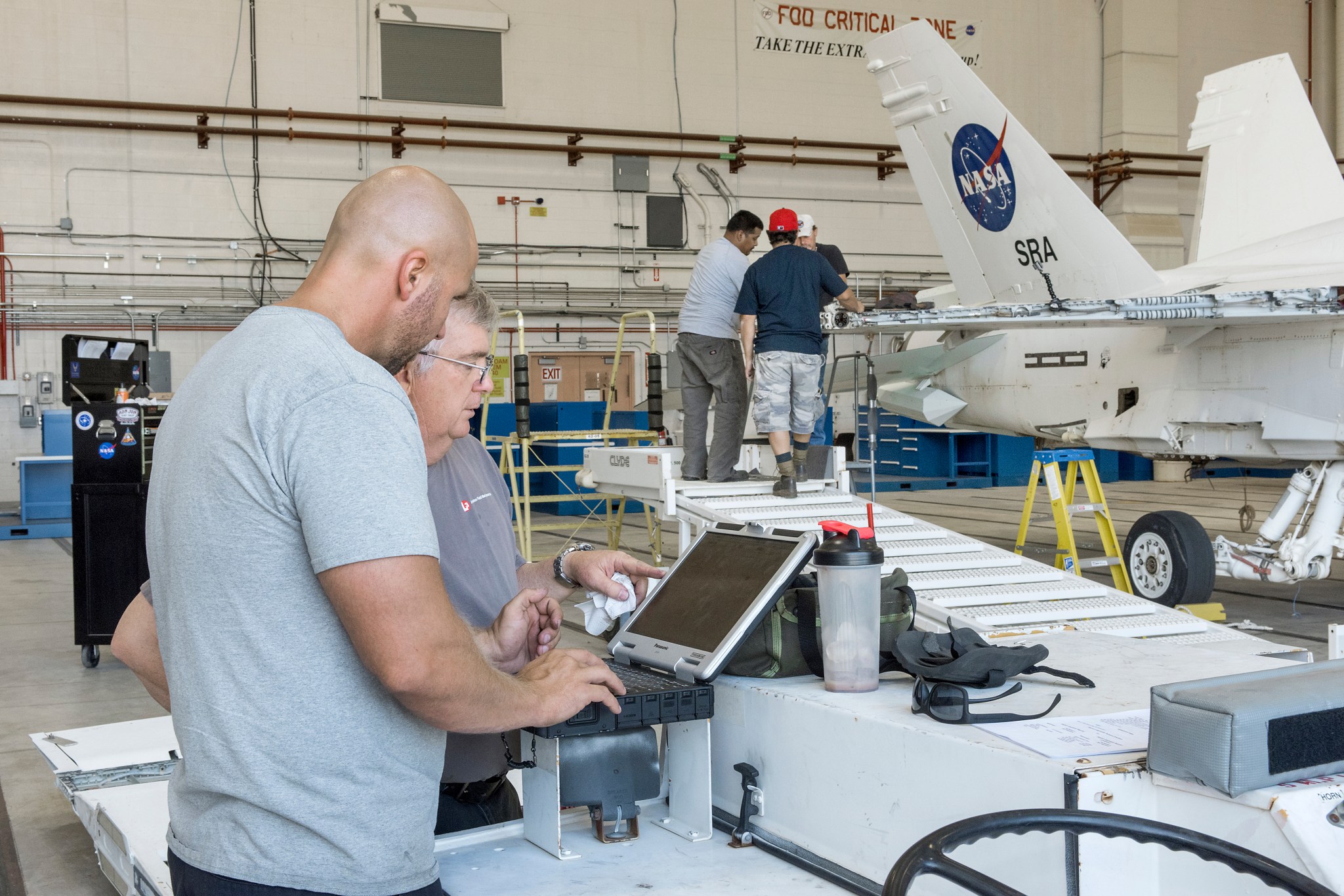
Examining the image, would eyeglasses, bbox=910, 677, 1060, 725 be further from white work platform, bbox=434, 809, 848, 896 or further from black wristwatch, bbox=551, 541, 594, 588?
black wristwatch, bbox=551, 541, 594, 588

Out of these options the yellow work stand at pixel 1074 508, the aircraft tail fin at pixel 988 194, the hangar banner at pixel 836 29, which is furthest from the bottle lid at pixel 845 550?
the hangar banner at pixel 836 29

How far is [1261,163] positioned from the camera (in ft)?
24.3

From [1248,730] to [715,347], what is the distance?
5.59 metres

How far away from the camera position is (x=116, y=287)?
1410cm

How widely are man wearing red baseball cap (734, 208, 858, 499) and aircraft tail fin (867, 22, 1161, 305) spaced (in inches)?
80.1

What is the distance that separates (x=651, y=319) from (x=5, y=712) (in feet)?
15.9

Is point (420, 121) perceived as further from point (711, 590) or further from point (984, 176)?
point (711, 590)

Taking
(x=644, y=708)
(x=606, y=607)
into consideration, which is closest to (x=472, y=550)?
(x=606, y=607)

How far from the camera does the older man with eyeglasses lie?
201 cm

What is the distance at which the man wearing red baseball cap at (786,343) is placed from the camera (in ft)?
20.1

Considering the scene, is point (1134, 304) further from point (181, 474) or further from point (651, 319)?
point (181, 474)

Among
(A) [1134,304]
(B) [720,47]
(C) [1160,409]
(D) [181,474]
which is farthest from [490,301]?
(B) [720,47]

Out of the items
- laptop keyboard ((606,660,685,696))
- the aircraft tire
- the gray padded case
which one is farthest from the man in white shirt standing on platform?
the gray padded case

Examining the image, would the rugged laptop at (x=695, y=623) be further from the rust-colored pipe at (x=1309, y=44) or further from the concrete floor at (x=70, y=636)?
the rust-colored pipe at (x=1309, y=44)
